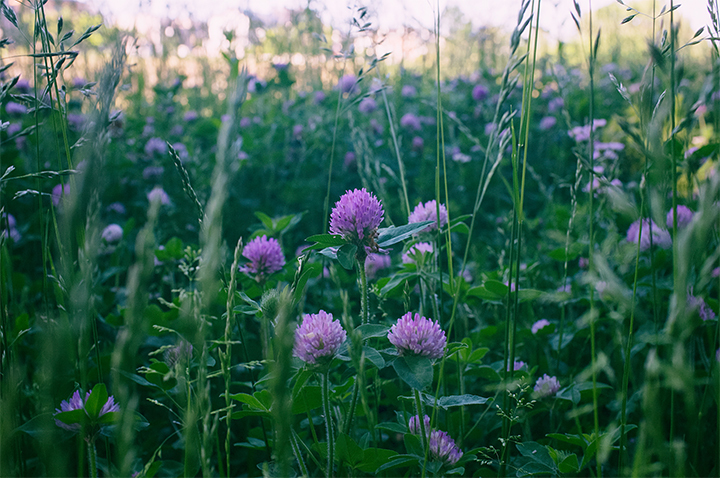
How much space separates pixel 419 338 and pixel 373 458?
0.84ft

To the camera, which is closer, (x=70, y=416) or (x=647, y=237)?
(x=70, y=416)

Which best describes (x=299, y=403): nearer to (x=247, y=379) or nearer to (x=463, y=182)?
(x=247, y=379)

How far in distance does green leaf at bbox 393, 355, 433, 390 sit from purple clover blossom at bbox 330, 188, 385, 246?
25 cm

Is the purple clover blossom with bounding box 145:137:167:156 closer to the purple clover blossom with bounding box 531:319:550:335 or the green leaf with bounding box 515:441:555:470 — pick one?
the purple clover blossom with bounding box 531:319:550:335

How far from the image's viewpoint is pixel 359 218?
→ 40.6 inches

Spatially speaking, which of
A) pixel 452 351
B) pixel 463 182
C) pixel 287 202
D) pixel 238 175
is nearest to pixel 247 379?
pixel 452 351

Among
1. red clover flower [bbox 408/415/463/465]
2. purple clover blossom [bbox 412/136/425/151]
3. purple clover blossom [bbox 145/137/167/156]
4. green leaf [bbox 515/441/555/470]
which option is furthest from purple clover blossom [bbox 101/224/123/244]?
purple clover blossom [bbox 412/136/425/151]

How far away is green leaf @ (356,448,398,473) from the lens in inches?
37.8

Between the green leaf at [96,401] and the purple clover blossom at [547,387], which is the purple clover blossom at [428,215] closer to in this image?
the purple clover blossom at [547,387]

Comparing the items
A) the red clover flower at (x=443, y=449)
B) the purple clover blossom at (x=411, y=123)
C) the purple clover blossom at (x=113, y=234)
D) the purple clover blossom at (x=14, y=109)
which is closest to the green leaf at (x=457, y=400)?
the red clover flower at (x=443, y=449)

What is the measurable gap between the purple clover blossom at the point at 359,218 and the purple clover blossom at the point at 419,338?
19 centimetres

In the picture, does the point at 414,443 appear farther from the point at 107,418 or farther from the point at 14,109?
the point at 14,109

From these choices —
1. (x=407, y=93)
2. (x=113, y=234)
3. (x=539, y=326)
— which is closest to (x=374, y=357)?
(x=539, y=326)

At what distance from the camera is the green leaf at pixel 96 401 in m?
0.94
